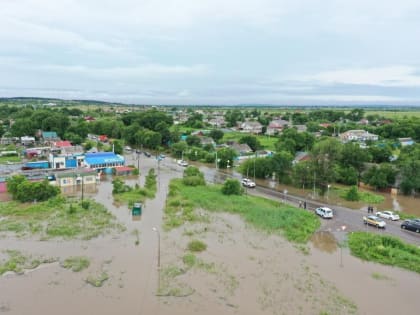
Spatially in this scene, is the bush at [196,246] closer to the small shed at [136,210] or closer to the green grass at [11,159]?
the small shed at [136,210]

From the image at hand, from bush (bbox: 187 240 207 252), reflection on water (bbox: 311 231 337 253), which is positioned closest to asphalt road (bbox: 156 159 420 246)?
reflection on water (bbox: 311 231 337 253)

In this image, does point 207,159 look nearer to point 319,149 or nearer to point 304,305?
point 319,149

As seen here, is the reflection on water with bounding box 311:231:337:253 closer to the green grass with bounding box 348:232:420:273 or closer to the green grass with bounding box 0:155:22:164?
the green grass with bounding box 348:232:420:273

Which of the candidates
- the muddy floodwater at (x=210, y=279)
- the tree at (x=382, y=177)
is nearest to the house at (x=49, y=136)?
the muddy floodwater at (x=210, y=279)

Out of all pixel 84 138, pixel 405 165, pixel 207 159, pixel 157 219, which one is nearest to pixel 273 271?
pixel 157 219

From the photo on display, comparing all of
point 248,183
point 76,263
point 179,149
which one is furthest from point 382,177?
point 179,149
